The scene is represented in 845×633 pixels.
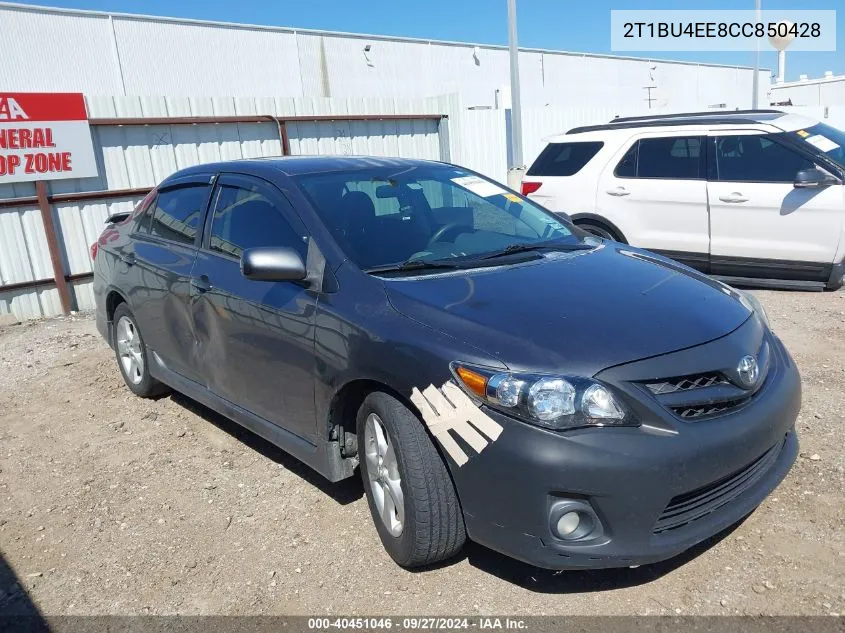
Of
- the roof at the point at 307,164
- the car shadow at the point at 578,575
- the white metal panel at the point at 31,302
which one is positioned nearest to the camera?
the car shadow at the point at 578,575

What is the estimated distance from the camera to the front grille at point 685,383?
2543mm

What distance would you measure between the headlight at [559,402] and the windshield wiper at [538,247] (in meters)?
1.16

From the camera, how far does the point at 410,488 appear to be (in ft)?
9.00

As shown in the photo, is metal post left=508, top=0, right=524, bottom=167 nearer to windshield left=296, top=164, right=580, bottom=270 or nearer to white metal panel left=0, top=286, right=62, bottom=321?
white metal panel left=0, top=286, right=62, bottom=321

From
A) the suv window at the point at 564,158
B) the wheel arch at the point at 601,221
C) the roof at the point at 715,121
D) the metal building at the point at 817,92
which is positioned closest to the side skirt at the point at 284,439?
the wheel arch at the point at 601,221

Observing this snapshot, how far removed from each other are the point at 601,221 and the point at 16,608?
6.44 meters

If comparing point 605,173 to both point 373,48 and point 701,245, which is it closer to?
point 701,245

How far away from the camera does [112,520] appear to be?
3727mm

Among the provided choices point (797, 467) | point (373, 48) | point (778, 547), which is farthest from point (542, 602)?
point (373, 48)

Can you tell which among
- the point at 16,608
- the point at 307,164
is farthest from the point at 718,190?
the point at 16,608

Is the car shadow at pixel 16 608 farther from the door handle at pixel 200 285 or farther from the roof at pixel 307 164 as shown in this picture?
the roof at pixel 307 164

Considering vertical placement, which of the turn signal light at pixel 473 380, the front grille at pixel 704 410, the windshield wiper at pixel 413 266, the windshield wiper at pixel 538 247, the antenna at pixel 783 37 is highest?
the antenna at pixel 783 37

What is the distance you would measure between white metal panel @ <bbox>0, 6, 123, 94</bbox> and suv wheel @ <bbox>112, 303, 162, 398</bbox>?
19.7 metres

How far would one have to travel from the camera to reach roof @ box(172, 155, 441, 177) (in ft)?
12.9
